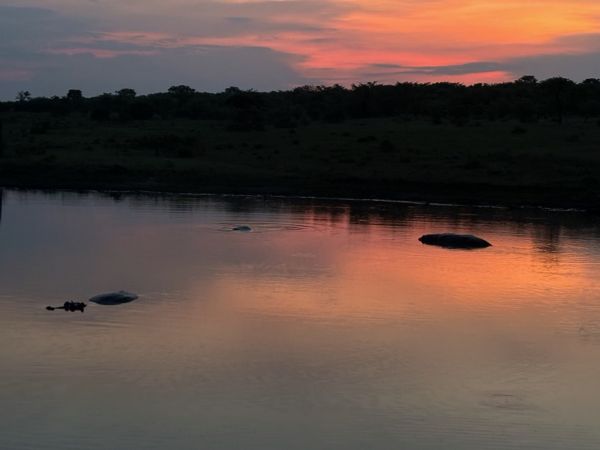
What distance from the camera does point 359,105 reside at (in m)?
65.1

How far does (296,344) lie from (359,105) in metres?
53.8

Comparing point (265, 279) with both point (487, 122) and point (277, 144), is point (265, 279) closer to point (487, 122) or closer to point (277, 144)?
point (277, 144)

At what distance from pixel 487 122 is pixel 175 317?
132 feet

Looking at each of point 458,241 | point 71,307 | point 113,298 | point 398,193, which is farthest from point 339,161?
point 71,307

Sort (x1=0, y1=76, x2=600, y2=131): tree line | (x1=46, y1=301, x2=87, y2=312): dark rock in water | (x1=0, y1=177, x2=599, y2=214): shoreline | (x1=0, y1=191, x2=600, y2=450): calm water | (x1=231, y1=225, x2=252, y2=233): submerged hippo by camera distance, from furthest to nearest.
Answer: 1. (x1=0, y1=76, x2=600, y2=131): tree line
2. (x1=0, y1=177, x2=599, y2=214): shoreline
3. (x1=231, y1=225, x2=252, y2=233): submerged hippo
4. (x1=46, y1=301, x2=87, y2=312): dark rock in water
5. (x1=0, y1=191, x2=600, y2=450): calm water

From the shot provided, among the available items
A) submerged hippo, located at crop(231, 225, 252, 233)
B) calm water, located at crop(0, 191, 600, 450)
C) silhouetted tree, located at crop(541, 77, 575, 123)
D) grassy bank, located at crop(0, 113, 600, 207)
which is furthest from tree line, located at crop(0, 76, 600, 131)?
calm water, located at crop(0, 191, 600, 450)

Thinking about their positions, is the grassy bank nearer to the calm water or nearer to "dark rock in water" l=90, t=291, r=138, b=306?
the calm water

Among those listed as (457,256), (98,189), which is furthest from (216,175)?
(457,256)

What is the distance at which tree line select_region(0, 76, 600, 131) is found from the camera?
5706cm

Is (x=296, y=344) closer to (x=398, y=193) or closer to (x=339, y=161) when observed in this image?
(x=398, y=193)

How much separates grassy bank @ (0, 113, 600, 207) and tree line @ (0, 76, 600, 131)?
588cm

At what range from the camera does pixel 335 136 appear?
1786 inches

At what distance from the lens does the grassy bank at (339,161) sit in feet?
115

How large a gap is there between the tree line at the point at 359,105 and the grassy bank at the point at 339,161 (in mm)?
5876
